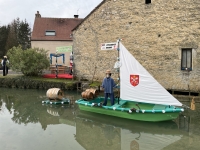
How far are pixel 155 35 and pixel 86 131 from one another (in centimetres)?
798

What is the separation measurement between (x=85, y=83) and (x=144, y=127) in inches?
316

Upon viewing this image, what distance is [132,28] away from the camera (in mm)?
14547

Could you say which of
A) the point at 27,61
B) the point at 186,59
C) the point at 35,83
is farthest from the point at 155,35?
the point at 27,61

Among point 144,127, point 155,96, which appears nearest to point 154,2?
point 155,96

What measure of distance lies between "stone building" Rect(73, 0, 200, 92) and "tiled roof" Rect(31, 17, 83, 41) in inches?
482

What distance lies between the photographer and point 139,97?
8.90 metres

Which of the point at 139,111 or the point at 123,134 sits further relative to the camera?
the point at 139,111

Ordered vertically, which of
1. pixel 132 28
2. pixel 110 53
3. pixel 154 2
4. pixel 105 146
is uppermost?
pixel 154 2

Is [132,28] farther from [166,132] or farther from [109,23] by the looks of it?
[166,132]

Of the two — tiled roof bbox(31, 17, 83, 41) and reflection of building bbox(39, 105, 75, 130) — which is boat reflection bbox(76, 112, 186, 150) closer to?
reflection of building bbox(39, 105, 75, 130)

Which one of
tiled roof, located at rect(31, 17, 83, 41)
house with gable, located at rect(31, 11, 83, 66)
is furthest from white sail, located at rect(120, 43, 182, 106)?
tiled roof, located at rect(31, 17, 83, 41)

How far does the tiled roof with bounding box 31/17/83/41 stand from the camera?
90.9ft

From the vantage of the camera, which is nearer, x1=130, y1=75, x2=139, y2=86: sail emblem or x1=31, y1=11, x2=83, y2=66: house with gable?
x1=130, y1=75, x2=139, y2=86: sail emblem

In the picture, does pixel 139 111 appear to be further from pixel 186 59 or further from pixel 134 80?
pixel 186 59
